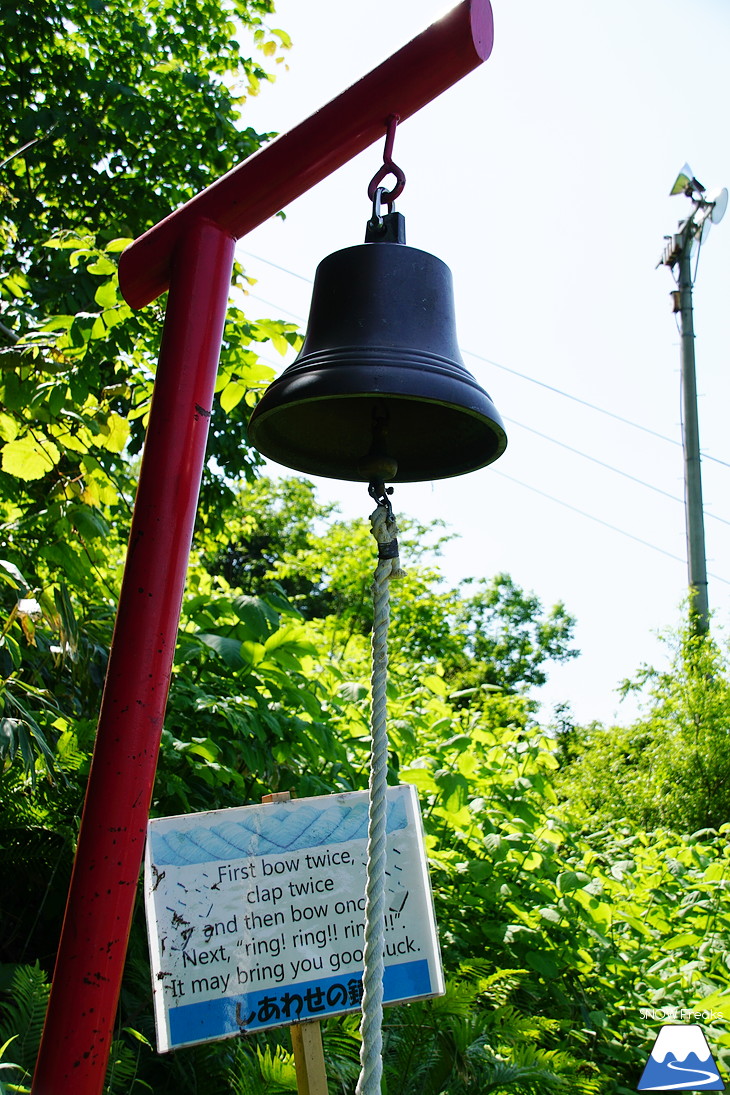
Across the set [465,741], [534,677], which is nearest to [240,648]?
[465,741]

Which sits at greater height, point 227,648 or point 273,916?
point 227,648

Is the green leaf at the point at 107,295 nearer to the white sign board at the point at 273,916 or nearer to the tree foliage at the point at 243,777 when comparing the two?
the tree foliage at the point at 243,777

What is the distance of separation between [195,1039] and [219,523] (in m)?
4.02

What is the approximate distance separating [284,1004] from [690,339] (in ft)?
29.7

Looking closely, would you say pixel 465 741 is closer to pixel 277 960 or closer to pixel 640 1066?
pixel 640 1066

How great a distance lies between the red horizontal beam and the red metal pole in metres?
0.05

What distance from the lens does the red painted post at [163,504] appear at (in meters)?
1.18

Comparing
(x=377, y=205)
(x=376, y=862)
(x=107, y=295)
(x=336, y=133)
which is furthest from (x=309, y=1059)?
(x=107, y=295)

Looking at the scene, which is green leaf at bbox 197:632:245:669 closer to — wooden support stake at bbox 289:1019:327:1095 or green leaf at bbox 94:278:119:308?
green leaf at bbox 94:278:119:308

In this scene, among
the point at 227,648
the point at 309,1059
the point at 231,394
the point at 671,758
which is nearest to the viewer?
the point at 309,1059

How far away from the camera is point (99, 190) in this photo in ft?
17.2

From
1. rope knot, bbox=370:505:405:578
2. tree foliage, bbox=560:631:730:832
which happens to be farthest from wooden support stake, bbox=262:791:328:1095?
tree foliage, bbox=560:631:730:832

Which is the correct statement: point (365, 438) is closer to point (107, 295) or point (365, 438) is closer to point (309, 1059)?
point (107, 295)

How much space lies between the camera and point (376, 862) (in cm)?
117
